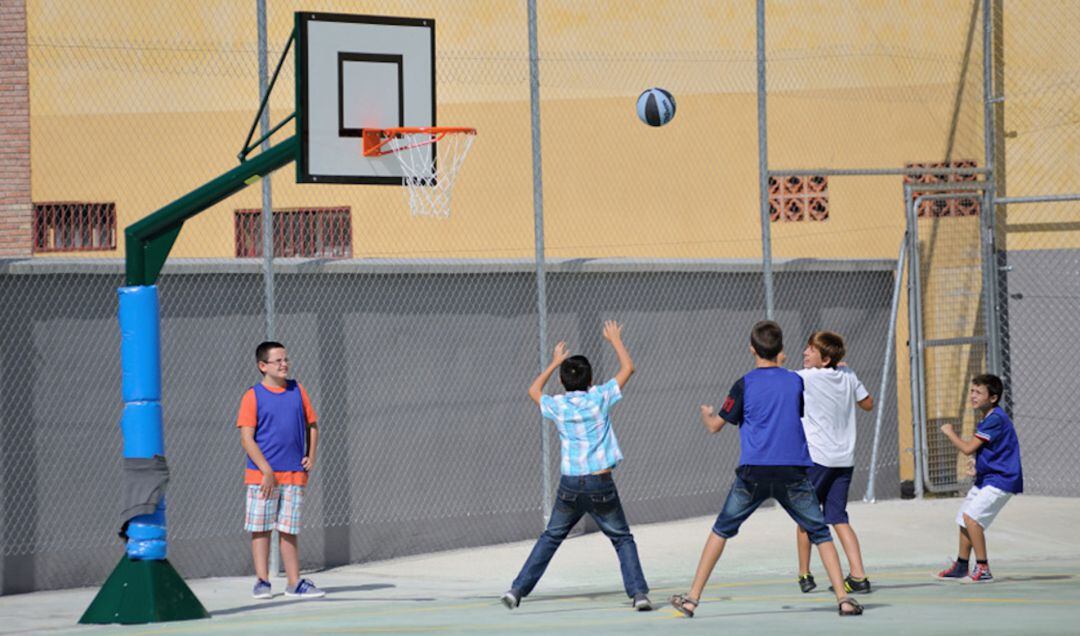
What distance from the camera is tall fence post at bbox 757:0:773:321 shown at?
14.7m

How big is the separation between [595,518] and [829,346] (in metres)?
2.00

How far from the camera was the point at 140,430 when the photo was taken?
9.85 metres

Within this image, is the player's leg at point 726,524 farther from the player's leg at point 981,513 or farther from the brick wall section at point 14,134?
the brick wall section at point 14,134

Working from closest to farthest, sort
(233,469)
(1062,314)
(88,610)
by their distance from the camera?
(88,610)
(233,469)
(1062,314)

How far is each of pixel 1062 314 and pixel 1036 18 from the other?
9.46ft

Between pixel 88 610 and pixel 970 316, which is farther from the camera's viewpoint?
pixel 970 316

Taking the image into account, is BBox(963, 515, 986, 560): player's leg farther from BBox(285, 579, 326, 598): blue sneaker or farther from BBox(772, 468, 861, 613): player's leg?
BBox(285, 579, 326, 598): blue sneaker

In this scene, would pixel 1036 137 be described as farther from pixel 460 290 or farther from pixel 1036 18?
pixel 460 290

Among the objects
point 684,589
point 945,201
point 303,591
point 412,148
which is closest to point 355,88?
point 412,148

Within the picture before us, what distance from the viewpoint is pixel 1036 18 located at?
1598cm

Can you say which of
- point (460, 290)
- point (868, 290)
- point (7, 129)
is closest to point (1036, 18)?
point (868, 290)

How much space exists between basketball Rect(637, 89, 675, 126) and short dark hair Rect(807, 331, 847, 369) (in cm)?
393

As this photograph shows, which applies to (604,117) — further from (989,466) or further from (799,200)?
(989,466)

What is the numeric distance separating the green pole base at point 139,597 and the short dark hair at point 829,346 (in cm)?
422
